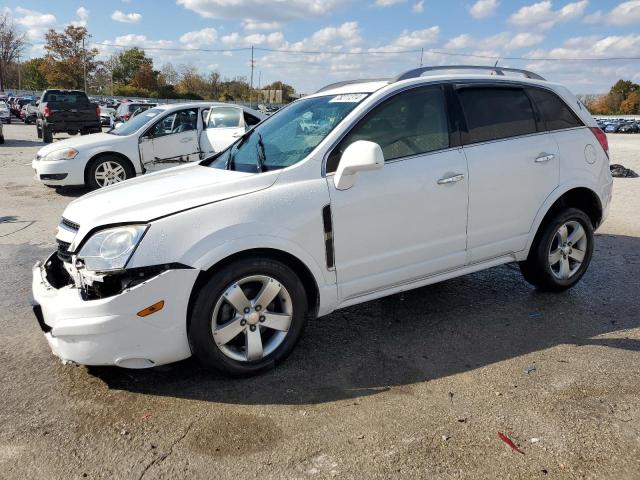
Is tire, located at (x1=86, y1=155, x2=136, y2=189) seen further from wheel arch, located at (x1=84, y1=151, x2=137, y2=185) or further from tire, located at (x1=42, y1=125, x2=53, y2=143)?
tire, located at (x1=42, y1=125, x2=53, y2=143)

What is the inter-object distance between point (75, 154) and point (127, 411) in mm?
7433

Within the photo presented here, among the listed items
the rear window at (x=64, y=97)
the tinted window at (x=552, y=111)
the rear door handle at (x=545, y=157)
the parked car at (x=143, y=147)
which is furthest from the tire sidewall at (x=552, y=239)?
the rear window at (x=64, y=97)

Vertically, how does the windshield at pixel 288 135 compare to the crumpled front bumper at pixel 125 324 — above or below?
above

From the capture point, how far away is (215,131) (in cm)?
976

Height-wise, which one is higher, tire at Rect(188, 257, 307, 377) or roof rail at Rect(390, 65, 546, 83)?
roof rail at Rect(390, 65, 546, 83)

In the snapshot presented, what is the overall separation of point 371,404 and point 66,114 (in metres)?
20.7

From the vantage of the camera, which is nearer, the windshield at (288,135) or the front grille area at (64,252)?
the front grille area at (64,252)

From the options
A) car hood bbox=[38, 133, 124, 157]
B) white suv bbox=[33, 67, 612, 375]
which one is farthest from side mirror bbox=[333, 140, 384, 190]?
car hood bbox=[38, 133, 124, 157]

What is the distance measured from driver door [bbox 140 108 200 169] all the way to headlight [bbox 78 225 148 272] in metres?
6.84

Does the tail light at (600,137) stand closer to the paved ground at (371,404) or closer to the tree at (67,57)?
the paved ground at (371,404)

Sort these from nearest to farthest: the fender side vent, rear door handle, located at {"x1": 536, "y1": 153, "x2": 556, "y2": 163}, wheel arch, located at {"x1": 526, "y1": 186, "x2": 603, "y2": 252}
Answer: the fender side vent, rear door handle, located at {"x1": 536, "y1": 153, "x2": 556, "y2": 163}, wheel arch, located at {"x1": 526, "y1": 186, "x2": 603, "y2": 252}

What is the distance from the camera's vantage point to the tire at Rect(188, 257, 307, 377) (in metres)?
3.13

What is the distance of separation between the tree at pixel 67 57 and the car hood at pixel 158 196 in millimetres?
80842

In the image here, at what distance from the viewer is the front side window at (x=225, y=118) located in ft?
32.4
